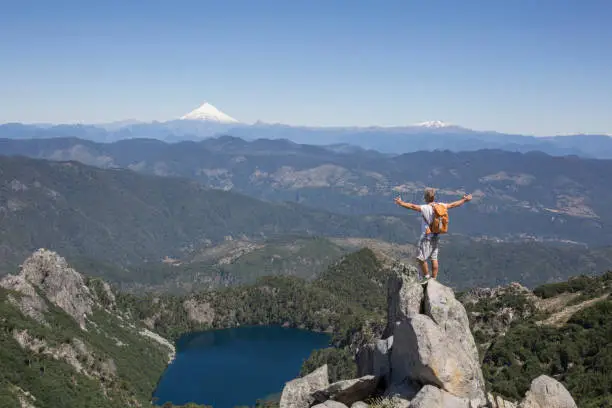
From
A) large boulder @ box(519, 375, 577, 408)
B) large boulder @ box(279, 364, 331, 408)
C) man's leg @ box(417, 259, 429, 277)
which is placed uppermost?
man's leg @ box(417, 259, 429, 277)

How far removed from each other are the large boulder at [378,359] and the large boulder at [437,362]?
2.98 metres

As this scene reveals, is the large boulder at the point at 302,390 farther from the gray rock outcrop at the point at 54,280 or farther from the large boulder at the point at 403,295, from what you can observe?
the gray rock outcrop at the point at 54,280

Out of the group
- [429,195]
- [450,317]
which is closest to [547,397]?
[450,317]

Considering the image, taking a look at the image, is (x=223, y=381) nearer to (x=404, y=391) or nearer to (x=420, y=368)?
(x=404, y=391)

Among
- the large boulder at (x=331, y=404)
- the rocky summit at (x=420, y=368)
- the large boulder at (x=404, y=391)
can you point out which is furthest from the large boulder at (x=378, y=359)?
the large boulder at (x=331, y=404)

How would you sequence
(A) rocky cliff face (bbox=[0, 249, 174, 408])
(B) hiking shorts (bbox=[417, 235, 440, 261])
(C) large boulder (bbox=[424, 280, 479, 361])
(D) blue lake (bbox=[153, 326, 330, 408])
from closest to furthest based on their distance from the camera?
(C) large boulder (bbox=[424, 280, 479, 361]) < (B) hiking shorts (bbox=[417, 235, 440, 261]) < (A) rocky cliff face (bbox=[0, 249, 174, 408]) < (D) blue lake (bbox=[153, 326, 330, 408])

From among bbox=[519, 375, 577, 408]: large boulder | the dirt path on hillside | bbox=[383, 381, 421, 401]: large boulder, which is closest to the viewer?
bbox=[383, 381, 421, 401]: large boulder

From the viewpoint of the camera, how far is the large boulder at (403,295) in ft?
101

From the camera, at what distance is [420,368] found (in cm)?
2553

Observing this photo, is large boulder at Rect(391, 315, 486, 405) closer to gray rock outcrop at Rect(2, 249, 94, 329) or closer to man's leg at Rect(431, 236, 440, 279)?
man's leg at Rect(431, 236, 440, 279)

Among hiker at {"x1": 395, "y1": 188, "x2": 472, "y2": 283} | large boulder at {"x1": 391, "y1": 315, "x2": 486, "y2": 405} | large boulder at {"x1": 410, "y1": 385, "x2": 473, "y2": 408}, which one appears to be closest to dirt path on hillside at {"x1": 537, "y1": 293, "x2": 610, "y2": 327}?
hiker at {"x1": 395, "y1": 188, "x2": 472, "y2": 283}

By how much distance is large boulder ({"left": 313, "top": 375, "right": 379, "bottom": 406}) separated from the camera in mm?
29500

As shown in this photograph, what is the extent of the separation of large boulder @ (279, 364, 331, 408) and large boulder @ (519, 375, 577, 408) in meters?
12.5

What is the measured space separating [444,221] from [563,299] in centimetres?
9574
